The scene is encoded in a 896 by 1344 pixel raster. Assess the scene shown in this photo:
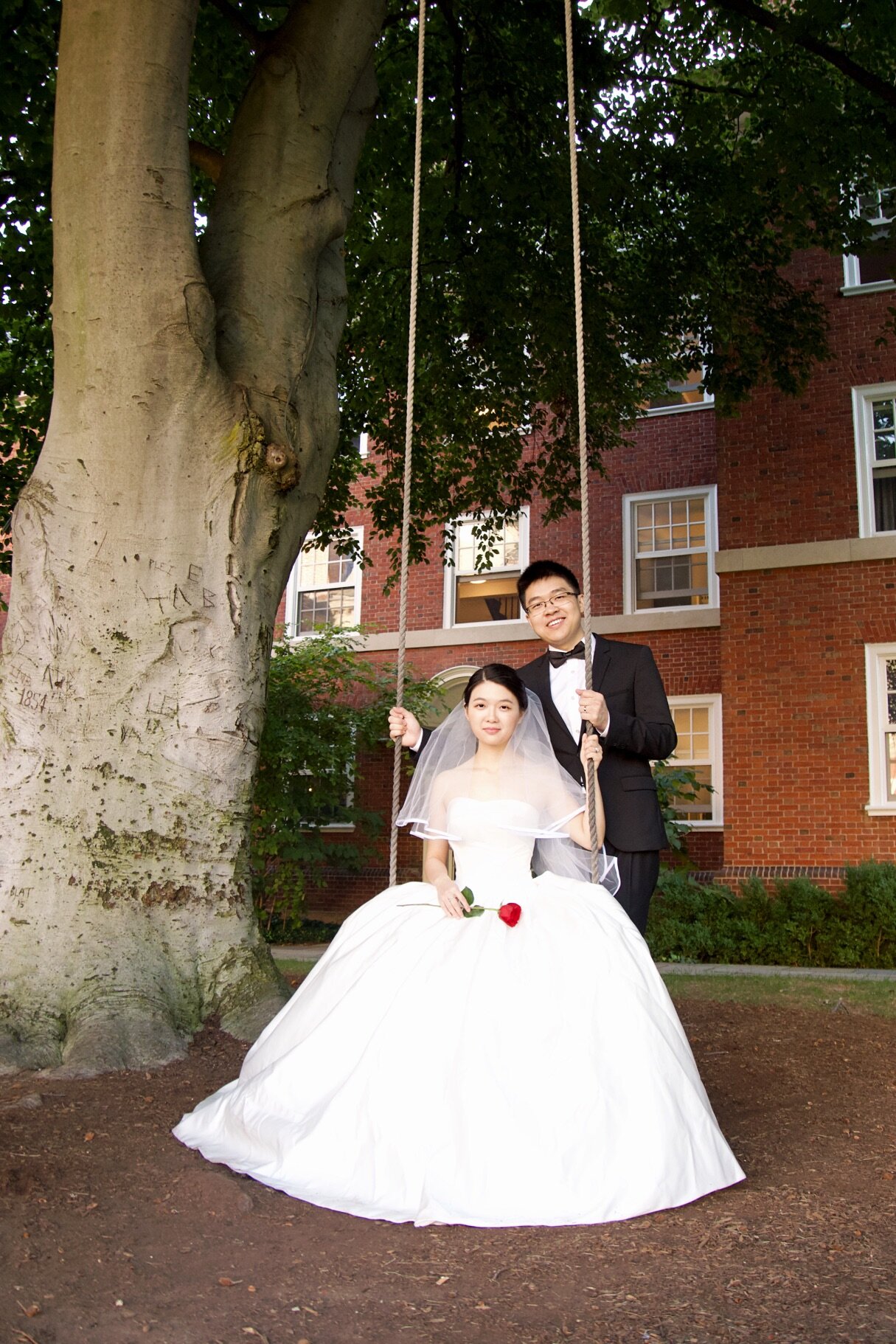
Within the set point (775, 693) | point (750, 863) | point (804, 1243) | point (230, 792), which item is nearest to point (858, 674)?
point (775, 693)

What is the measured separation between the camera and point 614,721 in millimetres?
4375

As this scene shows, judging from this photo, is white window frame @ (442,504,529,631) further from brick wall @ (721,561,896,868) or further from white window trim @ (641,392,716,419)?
brick wall @ (721,561,896,868)

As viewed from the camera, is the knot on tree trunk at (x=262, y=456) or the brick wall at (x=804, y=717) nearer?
the knot on tree trunk at (x=262, y=456)

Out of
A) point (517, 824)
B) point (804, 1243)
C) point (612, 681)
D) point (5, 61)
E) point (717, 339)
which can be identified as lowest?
point (804, 1243)

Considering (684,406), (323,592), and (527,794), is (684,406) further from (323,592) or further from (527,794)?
(527,794)

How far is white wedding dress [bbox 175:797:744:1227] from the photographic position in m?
3.33

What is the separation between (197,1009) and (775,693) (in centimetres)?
1016

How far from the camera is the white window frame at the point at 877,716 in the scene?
1329 cm

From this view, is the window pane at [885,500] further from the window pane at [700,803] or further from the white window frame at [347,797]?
the white window frame at [347,797]

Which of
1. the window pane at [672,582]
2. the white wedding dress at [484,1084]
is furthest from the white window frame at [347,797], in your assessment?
the white wedding dress at [484,1084]

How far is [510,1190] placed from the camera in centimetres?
328

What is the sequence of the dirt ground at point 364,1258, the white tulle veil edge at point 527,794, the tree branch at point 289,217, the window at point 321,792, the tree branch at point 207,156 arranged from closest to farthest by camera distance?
the dirt ground at point 364,1258
the white tulle veil edge at point 527,794
the tree branch at point 289,217
the tree branch at point 207,156
the window at point 321,792

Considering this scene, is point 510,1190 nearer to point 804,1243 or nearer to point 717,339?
point 804,1243

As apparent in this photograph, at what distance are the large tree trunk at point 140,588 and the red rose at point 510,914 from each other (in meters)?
1.61
